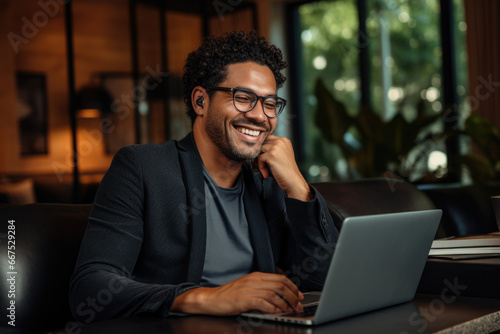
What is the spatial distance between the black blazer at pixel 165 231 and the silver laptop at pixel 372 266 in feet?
1.06

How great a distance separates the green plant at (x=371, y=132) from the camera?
4594 millimetres

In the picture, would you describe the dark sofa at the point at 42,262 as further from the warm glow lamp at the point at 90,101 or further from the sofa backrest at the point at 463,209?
the warm glow lamp at the point at 90,101

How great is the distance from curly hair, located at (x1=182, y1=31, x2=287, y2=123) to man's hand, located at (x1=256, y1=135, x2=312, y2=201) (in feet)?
0.71

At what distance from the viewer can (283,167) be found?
63.8 inches

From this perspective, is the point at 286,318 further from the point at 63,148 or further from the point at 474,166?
the point at 63,148

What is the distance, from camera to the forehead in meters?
1.64

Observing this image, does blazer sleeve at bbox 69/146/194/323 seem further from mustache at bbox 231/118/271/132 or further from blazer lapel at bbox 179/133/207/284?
mustache at bbox 231/118/271/132

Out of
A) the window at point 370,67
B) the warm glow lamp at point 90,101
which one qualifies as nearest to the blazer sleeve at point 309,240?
the window at point 370,67

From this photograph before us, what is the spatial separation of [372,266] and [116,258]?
57 centimetres

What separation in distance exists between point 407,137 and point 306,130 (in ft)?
9.97

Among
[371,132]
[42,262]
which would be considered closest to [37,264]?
[42,262]

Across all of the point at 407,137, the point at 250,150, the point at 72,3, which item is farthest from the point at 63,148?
the point at 250,150

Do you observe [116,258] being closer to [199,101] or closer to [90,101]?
[199,101]

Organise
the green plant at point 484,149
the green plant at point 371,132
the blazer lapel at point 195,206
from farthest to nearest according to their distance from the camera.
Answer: the green plant at point 371,132, the green plant at point 484,149, the blazer lapel at point 195,206
